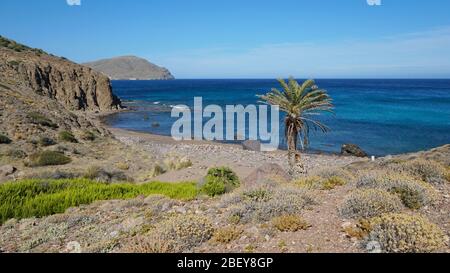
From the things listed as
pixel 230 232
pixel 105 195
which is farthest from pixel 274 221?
pixel 105 195

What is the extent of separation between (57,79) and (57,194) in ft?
193

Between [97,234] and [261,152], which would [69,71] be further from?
[97,234]

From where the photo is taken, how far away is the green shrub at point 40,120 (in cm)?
3048

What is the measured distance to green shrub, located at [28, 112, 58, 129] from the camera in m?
30.5

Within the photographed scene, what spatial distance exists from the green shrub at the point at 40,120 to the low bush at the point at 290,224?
27.5m

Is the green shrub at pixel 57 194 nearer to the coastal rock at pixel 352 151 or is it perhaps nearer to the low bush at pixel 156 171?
the low bush at pixel 156 171

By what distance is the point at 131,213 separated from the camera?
11.5 m

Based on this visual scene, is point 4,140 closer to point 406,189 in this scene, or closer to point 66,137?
point 66,137

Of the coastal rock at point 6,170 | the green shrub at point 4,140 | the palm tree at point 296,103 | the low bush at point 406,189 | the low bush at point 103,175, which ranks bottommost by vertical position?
the low bush at point 103,175

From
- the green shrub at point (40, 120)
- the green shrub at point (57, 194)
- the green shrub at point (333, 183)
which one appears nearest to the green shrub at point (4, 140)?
the green shrub at point (40, 120)

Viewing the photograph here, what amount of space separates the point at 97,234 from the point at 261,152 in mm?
29231

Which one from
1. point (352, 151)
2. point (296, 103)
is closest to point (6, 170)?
point (296, 103)

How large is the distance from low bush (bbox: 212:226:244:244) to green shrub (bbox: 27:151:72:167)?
60.6ft
